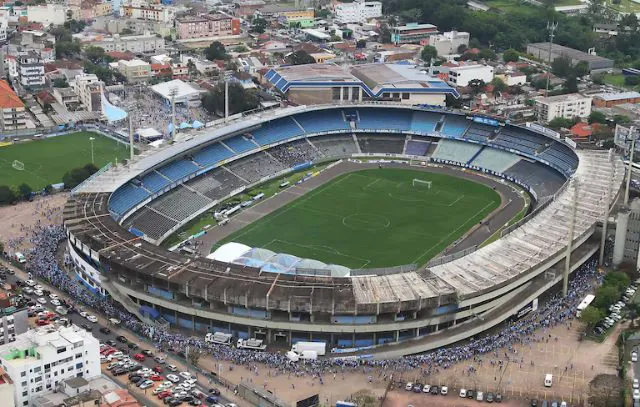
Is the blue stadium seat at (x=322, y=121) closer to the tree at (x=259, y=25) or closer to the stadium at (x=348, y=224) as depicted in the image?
the stadium at (x=348, y=224)

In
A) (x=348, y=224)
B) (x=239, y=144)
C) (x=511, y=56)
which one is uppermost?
(x=511, y=56)

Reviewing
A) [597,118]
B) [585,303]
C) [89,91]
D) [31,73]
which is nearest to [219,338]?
[585,303]

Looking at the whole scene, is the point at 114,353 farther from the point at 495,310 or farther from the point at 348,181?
the point at 348,181

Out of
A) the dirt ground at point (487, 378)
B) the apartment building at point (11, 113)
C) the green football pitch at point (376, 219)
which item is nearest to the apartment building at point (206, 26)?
the apartment building at point (11, 113)

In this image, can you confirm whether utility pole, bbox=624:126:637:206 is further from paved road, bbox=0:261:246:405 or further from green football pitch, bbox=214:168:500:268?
paved road, bbox=0:261:246:405

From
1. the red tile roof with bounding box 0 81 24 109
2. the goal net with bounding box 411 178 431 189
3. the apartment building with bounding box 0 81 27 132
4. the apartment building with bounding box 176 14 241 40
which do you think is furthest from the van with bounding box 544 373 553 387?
the apartment building with bounding box 176 14 241 40

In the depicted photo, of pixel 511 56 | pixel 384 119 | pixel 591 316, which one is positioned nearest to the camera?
pixel 591 316

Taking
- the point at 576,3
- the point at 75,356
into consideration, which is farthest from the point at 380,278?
the point at 576,3

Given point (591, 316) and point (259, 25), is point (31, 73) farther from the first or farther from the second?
point (591, 316)
